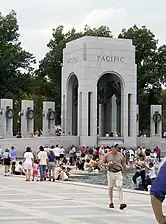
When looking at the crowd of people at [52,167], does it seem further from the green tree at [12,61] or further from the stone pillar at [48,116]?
the green tree at [12,61]

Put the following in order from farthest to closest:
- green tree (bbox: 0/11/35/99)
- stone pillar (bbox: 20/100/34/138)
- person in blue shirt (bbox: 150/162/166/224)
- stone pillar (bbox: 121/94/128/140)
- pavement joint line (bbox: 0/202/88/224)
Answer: green tree (bbox: 0/11/35/99) → stone pillar (bbox: 20/100/34/138) → stone pillar (bbox: 121/94/128/140) → pavement joint line (bbox: 0/202/88/224) → person in blue shirt (bbox: 150/162/166/224)

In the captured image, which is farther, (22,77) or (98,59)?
(22,77)

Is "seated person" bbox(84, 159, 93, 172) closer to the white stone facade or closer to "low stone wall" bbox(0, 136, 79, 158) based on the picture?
"low stone wall" bbox(0, 136, 79, 158)

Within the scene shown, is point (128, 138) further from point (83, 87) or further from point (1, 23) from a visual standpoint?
point (1, 23)

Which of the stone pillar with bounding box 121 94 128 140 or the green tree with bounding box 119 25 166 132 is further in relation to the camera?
the green tree with bounding box 119 25 166 132

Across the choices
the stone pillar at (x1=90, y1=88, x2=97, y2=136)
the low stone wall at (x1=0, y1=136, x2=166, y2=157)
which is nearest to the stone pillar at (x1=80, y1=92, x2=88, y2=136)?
the stone pillar at (x1=90, y1=88, x2=97, y2=136)

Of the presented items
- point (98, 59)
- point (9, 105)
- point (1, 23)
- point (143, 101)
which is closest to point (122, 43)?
point (98, 59)

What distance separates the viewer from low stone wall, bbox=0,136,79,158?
46.9 meters

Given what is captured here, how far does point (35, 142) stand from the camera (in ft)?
157

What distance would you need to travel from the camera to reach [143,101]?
74.2 m

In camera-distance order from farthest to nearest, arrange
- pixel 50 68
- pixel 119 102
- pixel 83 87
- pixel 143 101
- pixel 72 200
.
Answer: pixel 50 68 → pixel 143 101 → pixel 119 102 → pixel 83 87 → pixel 72 200

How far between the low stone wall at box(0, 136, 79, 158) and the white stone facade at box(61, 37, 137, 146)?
3.33 ft

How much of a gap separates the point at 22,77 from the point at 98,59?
2746 cm

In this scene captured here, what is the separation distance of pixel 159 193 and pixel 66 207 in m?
10.1
